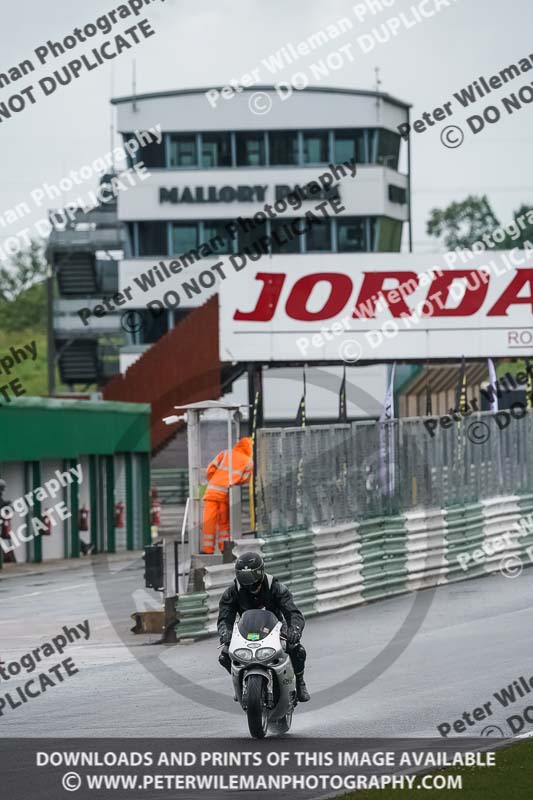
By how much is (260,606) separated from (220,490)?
11.0 metres

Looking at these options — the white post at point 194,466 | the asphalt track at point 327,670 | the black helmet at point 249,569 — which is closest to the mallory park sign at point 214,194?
the asphalt track at point 327,670

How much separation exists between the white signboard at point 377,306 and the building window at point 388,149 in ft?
122

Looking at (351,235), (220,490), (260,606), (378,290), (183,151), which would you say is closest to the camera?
(260,606)

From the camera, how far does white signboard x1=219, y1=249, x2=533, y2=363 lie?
3822 cm

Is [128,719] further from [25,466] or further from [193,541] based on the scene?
[25,466]

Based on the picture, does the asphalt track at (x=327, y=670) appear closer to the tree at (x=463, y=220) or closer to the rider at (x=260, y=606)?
the rider at (x=260, y=606)

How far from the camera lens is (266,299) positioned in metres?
38.5

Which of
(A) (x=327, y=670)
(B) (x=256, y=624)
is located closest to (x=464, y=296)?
(A) (x=327, y=670)

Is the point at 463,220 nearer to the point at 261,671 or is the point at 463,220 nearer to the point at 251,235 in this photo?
the point at 251,235

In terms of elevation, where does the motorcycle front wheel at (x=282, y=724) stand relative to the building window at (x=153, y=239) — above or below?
below

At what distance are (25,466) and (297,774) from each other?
24.6 metres

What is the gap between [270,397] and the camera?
222ft

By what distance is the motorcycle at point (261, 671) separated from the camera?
40.7 feet

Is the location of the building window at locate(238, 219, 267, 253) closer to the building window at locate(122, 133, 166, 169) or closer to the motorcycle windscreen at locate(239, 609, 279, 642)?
the building window at locate(122, 133, 166, 169)
